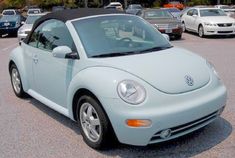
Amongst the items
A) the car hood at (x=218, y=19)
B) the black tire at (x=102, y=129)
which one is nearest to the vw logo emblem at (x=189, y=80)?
the black tire at (x=102, y=129)

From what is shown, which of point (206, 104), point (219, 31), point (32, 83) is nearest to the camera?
point (206, 104)

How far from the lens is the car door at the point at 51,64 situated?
467 centimetres

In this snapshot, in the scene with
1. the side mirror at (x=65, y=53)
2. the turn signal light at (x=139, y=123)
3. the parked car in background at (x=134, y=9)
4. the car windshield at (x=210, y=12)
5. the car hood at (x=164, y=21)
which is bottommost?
the parked car in background at (x=134, y=9)

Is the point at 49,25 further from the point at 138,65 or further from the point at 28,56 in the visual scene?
the point at 138,65

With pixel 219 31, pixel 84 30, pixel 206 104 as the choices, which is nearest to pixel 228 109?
pixel 206 104

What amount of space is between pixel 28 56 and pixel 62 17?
1.07 meters

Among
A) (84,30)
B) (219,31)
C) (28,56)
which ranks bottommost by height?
(219,31)

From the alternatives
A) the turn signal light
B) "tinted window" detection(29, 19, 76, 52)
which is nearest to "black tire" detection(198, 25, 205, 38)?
"tinted window" detection(29, 19, 76, 52)

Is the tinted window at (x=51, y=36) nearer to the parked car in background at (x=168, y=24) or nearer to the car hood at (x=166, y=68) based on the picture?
the car hood at (x=166, y=68)

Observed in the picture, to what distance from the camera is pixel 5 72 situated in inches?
365

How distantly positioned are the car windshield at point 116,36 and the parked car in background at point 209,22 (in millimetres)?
11536

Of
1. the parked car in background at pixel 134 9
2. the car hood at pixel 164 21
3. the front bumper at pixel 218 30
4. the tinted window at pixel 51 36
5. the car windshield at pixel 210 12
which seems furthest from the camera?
the parked car in background at pixel 134 9

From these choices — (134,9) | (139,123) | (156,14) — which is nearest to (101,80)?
(139,123)

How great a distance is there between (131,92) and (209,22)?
13348 mm
